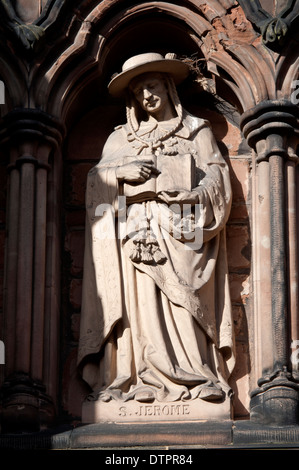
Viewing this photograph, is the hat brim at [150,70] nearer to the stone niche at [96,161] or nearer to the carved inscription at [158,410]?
the stone niche at [96,161]

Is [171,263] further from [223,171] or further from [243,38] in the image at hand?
[243,38]

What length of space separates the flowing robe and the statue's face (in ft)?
1.22

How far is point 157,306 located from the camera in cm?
1175

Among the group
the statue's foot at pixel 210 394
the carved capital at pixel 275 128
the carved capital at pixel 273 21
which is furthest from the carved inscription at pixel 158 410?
the carved capital at pixel 273 21

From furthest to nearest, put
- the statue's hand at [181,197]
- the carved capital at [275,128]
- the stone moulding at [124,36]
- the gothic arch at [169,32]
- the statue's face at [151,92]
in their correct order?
the statue's face at [151,92]
the gothic arch at [169,32]
the stone moulding at [124,36]
the carved capital at [275,128]
the statue's hand at [181,197]

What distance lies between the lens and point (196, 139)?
12336mm

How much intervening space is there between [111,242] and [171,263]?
0.45m

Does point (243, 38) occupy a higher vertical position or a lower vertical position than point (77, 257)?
higher

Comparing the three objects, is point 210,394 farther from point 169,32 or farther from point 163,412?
point 169,32

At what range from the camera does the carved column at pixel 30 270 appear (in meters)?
11.6

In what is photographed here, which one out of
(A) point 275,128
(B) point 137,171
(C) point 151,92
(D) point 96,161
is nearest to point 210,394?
(B) point 137,171

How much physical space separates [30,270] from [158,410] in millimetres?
1306
